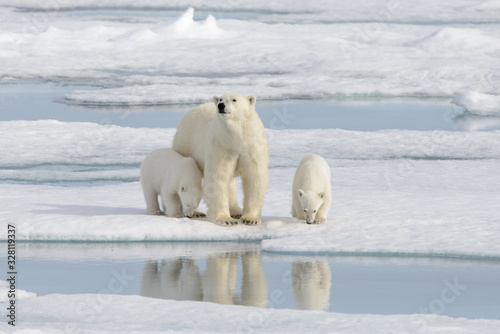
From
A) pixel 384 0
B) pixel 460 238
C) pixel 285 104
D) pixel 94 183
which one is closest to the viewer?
pixel 460 238

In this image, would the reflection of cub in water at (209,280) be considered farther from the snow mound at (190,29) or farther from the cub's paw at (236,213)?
the snow mound at (190,29)

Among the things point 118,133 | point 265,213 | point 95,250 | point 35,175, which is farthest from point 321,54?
point 95,250

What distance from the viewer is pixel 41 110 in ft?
42.6

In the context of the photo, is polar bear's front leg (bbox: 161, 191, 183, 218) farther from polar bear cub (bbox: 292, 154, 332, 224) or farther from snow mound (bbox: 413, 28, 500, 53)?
snow mound (bbox: 413, 28, 500, 53)

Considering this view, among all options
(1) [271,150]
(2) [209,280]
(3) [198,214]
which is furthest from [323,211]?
(1) [271,150]

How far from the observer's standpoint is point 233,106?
548 cm

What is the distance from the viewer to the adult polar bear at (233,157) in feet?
18.2

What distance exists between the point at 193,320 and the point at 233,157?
1.96m

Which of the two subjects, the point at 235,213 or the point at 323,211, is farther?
the point at 235,213

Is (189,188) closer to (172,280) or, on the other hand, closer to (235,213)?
(235,213)

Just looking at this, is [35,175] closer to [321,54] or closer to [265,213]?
[265,213]

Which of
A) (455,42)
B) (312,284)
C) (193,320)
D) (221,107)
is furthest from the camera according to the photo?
(455,42)

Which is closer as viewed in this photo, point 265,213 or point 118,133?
point 265,213

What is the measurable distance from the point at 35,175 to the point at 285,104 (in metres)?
6.21
